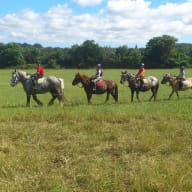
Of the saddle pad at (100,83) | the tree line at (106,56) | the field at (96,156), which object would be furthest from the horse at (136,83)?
the tree line at (106,56)

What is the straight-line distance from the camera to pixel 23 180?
19.2 ft

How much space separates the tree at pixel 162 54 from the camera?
9756 centimetres

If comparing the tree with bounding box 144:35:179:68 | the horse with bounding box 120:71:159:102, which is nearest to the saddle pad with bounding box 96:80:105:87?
the horse with bounding box 120:71:159:102

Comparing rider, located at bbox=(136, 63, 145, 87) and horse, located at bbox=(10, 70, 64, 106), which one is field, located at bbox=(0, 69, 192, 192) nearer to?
horse, located at bbox=(10, 70, 64, 106)

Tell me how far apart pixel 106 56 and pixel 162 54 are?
19998 mm

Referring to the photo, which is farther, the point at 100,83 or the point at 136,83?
the point at 136,83

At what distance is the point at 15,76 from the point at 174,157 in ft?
42.0

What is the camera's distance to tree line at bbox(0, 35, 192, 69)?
99438 mm

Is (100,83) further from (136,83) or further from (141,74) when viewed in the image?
(141,74)

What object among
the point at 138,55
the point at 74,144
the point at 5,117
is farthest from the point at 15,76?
the point at 138,55

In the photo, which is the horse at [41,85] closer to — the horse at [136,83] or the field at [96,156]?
Result: the horse at [136,83]

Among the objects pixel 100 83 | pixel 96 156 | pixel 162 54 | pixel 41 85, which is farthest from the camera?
pixel 162 54

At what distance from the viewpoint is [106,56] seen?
354ft

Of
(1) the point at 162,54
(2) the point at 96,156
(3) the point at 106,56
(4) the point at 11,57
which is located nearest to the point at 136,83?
(2) the point at 96,156
